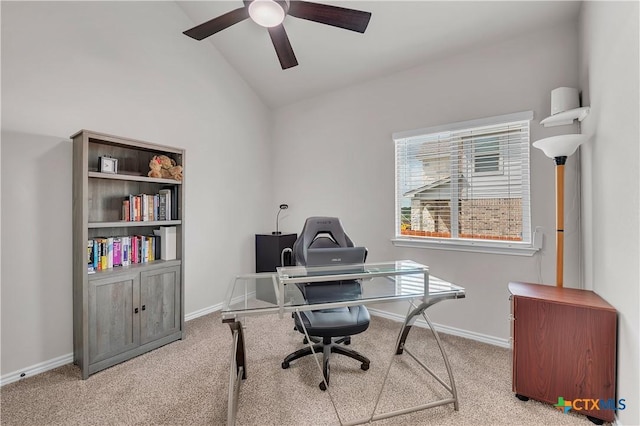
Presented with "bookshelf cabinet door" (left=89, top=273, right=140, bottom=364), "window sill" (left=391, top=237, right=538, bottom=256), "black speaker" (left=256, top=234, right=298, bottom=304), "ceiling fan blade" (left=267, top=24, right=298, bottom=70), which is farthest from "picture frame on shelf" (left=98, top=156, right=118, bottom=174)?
"window sill" (left=391, top=237, right=538, bottom=256)

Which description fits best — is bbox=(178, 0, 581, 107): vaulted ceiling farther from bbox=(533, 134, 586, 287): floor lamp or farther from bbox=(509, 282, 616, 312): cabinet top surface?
bbox=(509, 282, 616, 312): cabinet top surface

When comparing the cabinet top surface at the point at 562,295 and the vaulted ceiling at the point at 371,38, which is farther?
the vaulted ceiling at the point at 371,38

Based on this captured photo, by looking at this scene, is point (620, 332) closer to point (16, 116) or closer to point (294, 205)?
point (294, 205)

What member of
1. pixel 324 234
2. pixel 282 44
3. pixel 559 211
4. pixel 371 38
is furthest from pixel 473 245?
pixel 282 44

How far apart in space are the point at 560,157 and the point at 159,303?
3.40 meters

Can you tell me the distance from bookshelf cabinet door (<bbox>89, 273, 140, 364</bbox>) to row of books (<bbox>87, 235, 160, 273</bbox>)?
0.18 metres

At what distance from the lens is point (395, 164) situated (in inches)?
122

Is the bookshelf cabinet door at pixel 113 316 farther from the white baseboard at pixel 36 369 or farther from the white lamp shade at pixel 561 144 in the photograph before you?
the white lamp shade at pixel 561 144

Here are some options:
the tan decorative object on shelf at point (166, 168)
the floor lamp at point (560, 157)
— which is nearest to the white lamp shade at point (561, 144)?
the floor lamp at point (560, 157)

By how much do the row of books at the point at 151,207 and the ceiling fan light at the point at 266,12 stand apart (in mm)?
1766

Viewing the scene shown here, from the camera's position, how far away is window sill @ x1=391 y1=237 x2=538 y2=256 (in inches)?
94.1

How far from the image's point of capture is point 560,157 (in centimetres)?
200

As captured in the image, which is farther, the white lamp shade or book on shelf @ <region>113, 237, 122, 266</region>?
book on shelf @ <region>113, 237, 122, 266</region>

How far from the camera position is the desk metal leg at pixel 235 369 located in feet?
5.02
